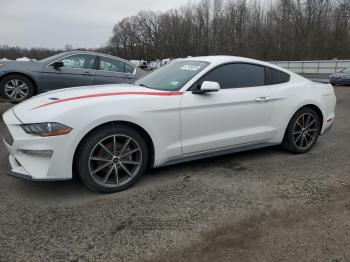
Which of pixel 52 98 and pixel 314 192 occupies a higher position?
pixel 52 98

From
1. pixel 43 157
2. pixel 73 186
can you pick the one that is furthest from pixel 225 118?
pixel 43 157

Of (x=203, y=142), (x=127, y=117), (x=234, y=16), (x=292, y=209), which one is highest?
(x=234, y=16)

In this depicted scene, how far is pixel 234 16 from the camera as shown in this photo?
70.2m

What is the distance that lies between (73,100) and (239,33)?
228ft

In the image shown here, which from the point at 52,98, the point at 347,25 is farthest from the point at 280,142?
the point at 347,25

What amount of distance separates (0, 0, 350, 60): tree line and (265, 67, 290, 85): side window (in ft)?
148

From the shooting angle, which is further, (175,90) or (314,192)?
(175,90)

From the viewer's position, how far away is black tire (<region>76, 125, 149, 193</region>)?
136 inches

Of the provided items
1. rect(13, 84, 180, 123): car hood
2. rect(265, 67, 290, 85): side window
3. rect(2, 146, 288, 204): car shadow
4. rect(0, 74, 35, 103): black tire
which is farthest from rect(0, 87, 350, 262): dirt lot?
rect(0, 74, 35, 103): black tire

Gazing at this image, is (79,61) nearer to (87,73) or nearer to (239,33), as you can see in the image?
(87,73)

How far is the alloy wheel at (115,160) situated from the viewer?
11.7ft

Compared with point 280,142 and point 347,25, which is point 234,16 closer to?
point 347,25

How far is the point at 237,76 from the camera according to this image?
451cm

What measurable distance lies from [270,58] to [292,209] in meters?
54.4
